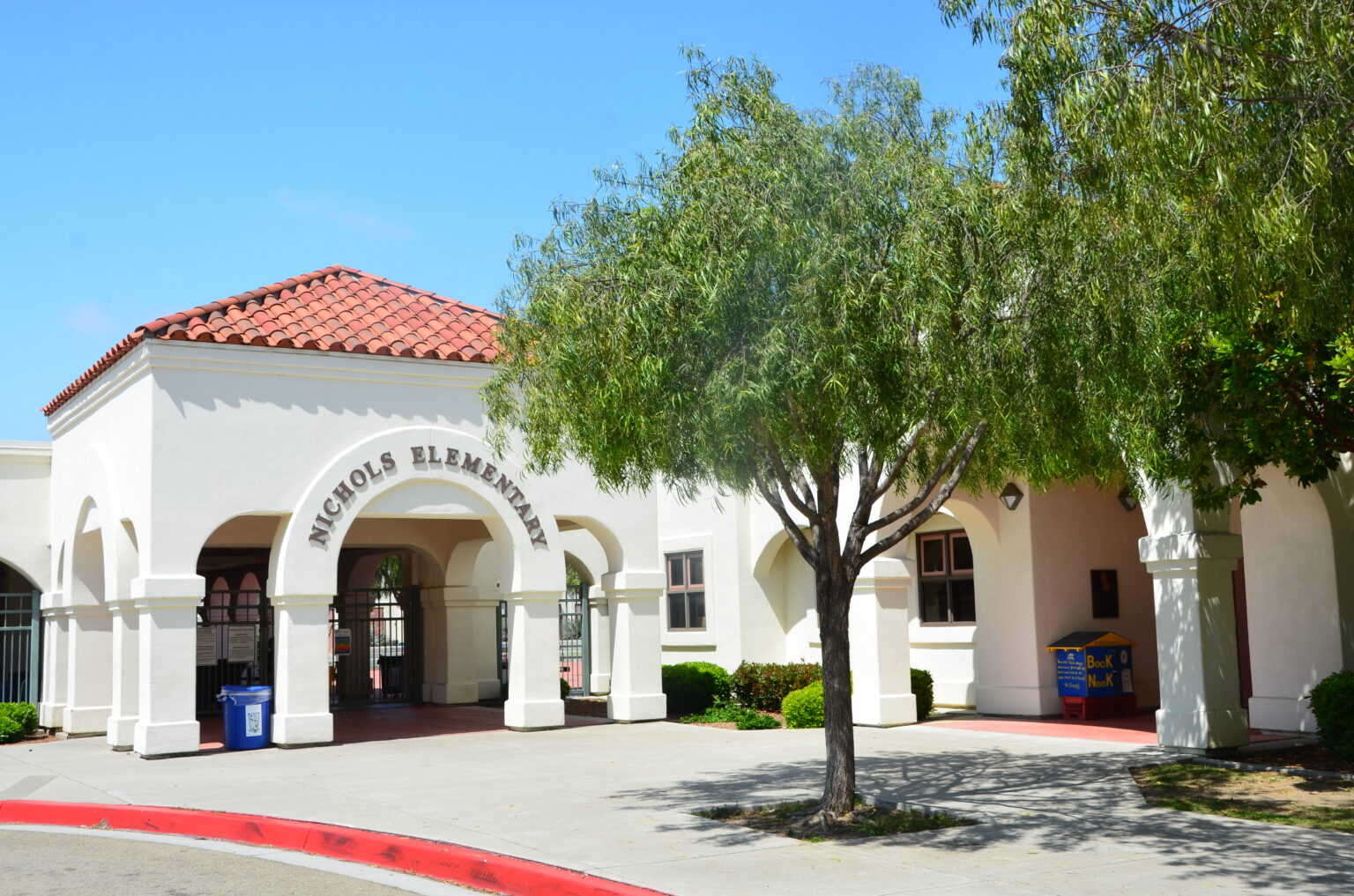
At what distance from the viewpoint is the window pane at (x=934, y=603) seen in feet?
65.9

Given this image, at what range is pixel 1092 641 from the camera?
17.5 m

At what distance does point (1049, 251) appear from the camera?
825cm

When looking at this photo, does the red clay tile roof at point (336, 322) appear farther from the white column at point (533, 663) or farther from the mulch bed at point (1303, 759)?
the mulch bed at point (1303, 759)

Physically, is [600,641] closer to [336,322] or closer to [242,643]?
[242,643]

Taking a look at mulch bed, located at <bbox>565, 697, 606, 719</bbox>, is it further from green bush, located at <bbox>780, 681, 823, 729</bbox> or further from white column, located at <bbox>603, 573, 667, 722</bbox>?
green bush, located at <bbox>780, 681, 823, 729</bbox>

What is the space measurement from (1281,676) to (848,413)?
931 centimetres

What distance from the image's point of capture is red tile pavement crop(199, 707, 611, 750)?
694 inches

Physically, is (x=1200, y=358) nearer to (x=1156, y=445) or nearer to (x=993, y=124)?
(x=1156, y=445)

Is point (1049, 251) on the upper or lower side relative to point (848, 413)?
upper

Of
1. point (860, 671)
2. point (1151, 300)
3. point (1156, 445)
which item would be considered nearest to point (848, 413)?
point (1151, 300)

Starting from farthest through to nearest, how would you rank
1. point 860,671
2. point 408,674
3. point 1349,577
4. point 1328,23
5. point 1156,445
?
point 408,674
point 860,671
point 1349,577
point 1156,445
point 1328,23

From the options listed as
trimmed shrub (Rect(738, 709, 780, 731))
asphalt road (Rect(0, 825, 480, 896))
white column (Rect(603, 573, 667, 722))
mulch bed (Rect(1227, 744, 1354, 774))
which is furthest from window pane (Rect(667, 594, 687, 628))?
asphalt road (Rect(0, 825, 480, 896))

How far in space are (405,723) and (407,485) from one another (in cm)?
430

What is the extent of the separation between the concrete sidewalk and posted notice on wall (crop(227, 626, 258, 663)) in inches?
159
